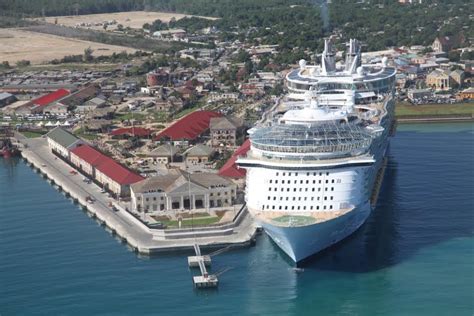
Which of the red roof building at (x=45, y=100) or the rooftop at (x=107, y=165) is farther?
the red roof building at (x=45, y=100)

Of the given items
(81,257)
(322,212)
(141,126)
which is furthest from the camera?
(141,126)

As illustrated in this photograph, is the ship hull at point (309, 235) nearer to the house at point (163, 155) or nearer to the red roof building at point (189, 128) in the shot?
the house at point (163, 155)

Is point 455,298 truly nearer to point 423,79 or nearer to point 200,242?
point 200,242

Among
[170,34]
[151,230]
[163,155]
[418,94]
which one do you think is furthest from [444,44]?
[151,230]

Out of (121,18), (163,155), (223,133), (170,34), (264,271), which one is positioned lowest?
(264,271)

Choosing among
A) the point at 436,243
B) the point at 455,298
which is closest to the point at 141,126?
the point at 436,243

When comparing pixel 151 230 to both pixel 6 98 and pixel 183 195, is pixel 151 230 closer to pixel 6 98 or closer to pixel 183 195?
pixel 183 195

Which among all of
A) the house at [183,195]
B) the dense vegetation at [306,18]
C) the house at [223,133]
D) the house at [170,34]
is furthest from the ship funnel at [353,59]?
the house at [170,34]
